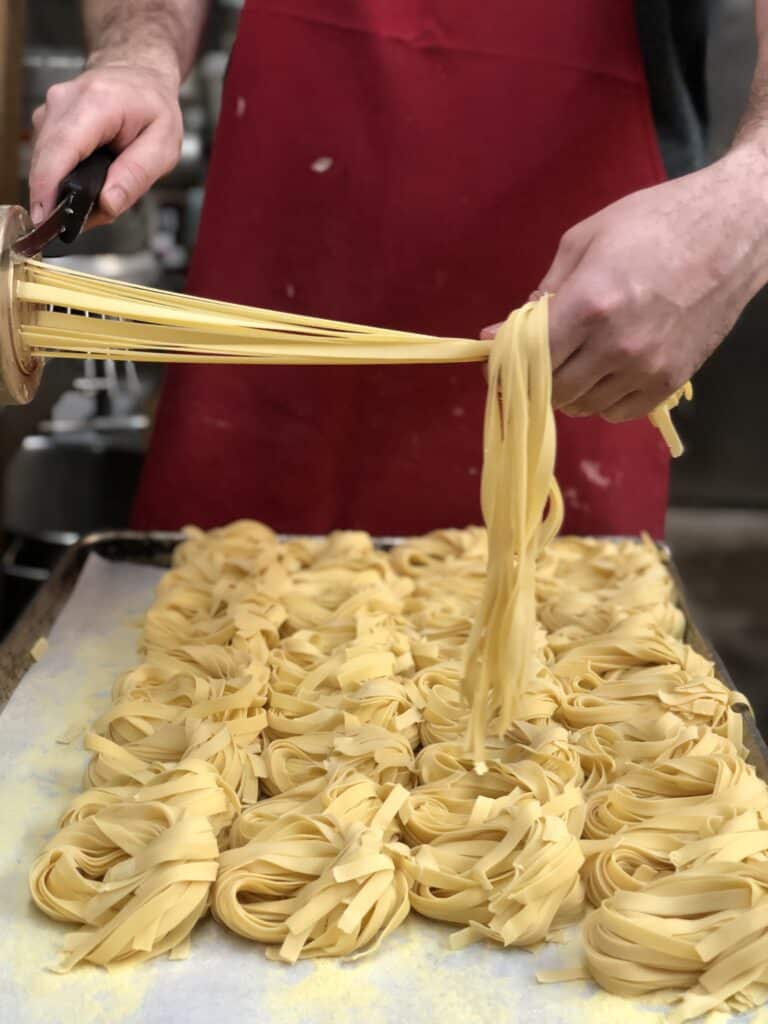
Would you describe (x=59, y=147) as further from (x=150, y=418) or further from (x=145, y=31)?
(x=150, y=418)

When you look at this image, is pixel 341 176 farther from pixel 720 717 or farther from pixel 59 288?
pixel 720 717

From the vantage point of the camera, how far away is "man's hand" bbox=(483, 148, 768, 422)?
1.35 m

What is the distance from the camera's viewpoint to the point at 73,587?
7.08ft

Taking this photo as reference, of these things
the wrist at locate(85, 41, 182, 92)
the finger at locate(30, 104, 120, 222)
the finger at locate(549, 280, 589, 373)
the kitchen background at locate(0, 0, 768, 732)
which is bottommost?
the kitchen background at locate(0, 0, 768, 732)

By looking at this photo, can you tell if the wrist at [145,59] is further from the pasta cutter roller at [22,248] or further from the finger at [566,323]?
the finger at [566,323]

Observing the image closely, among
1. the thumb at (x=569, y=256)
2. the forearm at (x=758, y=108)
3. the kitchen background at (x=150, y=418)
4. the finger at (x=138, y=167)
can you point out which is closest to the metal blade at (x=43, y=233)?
the finger at (x=138, y=167)

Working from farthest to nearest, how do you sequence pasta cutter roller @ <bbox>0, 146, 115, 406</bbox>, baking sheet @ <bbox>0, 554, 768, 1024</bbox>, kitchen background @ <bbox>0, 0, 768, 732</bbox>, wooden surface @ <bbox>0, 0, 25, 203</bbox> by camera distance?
kitchen background @ <bbox>0, 0, 768, 732</bbox>
wooden surface @ <bbox>0, 0, 25, 203</bbox>
pasta cutter roller @ <bbox>0, 146, 115, 406</bbox>
baking sheet @ <bbox>0, 554, 768, 1024</bbox>

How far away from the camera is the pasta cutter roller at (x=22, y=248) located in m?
1.33

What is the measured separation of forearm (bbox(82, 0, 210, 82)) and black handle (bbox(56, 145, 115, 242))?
400mm

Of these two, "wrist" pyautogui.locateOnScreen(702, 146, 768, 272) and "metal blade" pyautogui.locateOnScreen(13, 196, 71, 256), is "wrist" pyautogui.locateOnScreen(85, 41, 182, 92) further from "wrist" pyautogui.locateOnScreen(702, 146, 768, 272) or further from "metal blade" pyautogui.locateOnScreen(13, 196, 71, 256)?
"wrist" pyautogui.locateOnScreen(702, 146, 768, 272)

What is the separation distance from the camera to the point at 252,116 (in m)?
2.34

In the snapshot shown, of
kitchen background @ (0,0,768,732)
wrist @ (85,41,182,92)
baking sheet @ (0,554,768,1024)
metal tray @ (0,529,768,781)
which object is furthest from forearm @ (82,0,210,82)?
baking sheet @ (0,554,768,1024)

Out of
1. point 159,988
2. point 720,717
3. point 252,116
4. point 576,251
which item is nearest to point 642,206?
point 576,251

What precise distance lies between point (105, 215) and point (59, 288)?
307 millimetres
